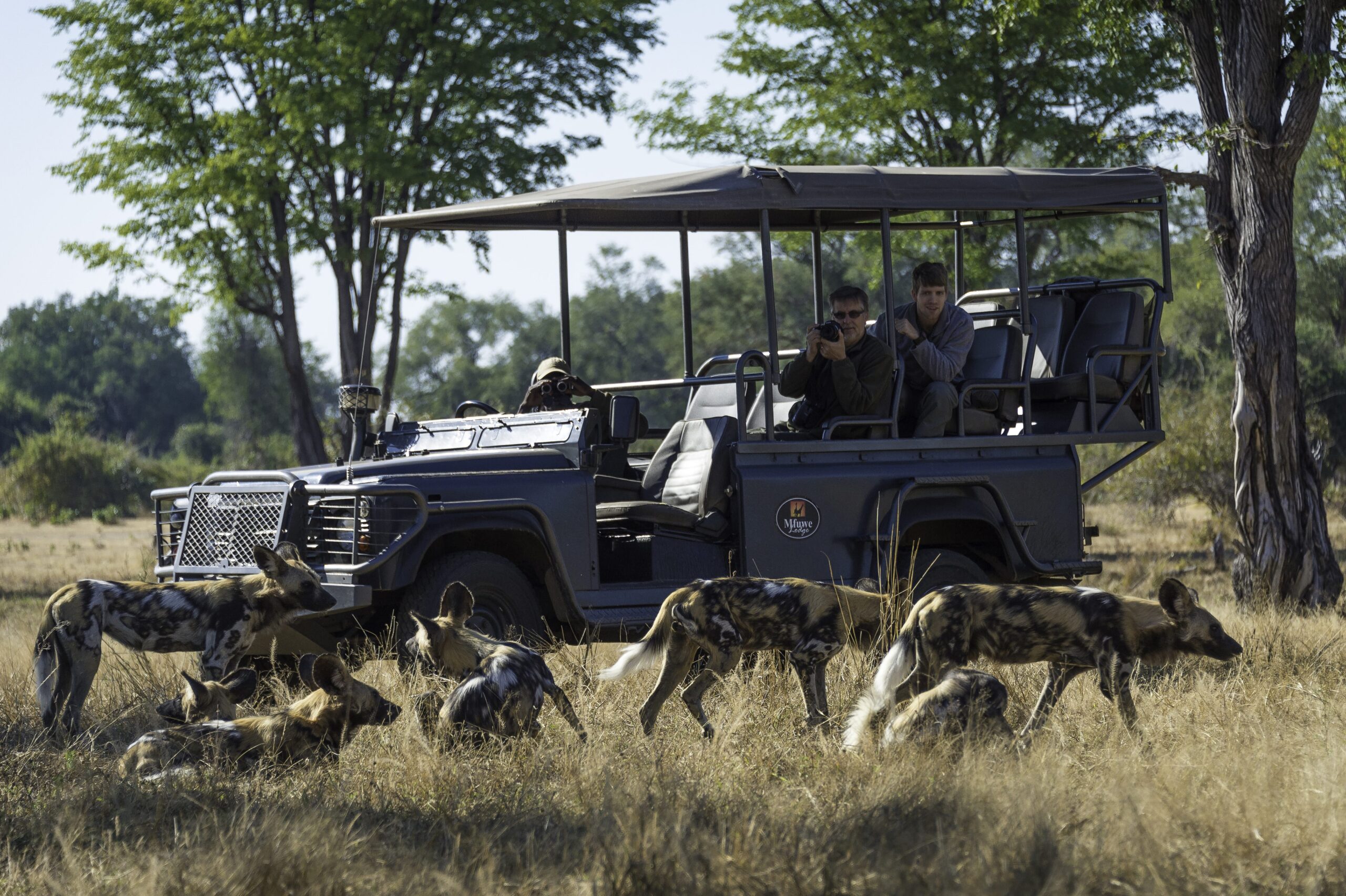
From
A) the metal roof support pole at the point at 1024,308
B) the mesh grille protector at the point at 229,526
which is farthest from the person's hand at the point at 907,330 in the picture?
the mesh grille protector at the point at 229,526

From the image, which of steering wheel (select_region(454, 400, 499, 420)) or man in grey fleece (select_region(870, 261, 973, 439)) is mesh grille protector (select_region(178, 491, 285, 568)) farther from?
man in grey fleece (select_region(870, 261, 973, 439))

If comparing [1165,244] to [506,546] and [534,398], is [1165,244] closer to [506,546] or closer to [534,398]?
[534,398]

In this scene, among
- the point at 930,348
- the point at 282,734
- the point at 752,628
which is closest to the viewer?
the point at 282,734

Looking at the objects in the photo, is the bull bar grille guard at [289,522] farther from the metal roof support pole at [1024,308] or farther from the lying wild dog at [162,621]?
the metal roof support pole at [1024,308]

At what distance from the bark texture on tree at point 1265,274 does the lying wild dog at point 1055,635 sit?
495 centimetres

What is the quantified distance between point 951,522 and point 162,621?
13.6ft

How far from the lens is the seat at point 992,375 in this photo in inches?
328

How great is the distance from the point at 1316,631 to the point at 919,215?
27.7ft

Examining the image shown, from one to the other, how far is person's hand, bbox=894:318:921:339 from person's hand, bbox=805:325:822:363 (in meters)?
0.63

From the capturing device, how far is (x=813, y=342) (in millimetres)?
7793

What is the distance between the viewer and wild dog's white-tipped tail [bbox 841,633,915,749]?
5824 millimetres

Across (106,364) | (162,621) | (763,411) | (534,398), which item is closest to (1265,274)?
(763,411)

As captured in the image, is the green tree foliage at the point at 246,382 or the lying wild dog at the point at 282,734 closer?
the lying wild dog at the point at 282,734

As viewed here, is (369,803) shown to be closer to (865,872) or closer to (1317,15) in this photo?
(865,872)
